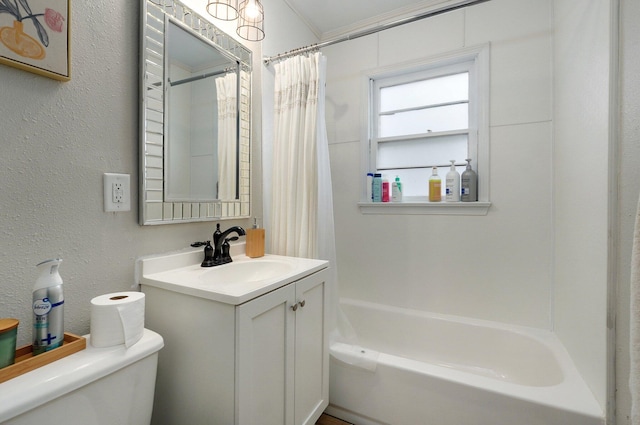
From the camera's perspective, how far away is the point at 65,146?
93 centimetres

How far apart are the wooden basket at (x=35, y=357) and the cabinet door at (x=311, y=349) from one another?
71 centimetres

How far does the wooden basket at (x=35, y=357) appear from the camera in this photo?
0.68 metres

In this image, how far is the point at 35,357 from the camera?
727 mm

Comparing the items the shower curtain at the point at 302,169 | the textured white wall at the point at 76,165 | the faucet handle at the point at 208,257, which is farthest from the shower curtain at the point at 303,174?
the textured white wall at the point at 76,165

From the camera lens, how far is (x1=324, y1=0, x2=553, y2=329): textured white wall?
1740 millimetres

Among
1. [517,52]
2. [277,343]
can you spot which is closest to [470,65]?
[517,52]

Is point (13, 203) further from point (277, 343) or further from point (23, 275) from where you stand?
point (277, 343)

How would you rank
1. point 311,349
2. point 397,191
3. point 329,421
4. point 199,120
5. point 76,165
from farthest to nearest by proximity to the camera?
point 397,191
point 329,421
point 199,120
point 311,349
point 76,165

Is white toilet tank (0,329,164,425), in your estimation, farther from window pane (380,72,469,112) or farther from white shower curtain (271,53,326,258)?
window pane (380,72,469,112)

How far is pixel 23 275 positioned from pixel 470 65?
2.55m

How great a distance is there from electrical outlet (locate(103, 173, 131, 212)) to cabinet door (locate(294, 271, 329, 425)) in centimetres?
74

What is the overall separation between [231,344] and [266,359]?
19 cm

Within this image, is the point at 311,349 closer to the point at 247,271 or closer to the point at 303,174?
the point at 247,271

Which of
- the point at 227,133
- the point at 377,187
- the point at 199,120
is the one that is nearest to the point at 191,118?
the point at 199,120
